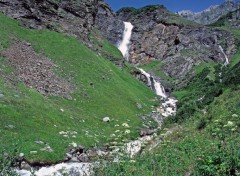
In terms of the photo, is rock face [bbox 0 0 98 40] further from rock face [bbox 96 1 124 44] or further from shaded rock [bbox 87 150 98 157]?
rock face [bbox 96 1 124 44]

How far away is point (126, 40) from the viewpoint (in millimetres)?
147250

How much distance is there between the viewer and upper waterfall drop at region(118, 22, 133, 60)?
470 feet

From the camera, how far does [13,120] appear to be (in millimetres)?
34812

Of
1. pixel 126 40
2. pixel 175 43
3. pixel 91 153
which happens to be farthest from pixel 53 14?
pixel 126 40

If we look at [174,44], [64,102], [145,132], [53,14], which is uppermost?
[174,44]

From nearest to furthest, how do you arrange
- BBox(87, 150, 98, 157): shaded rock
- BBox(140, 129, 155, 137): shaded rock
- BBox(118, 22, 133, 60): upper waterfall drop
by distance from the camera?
1. BBox(87, 150, 98, 157): shaded rock
2. BBox(140, 129, 155, 137): shaded rock
3. BBox(118, 22, 133, 60): upper waterfall drop

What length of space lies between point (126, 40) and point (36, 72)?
9811cm

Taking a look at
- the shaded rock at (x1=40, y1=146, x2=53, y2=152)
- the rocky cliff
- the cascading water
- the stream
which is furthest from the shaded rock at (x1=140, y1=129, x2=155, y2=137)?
the rocky cliff

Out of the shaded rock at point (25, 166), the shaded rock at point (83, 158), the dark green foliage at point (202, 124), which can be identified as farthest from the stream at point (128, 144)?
the dark green foliage at point (202, 124)

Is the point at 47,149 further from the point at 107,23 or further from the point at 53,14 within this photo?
the point at 107,23

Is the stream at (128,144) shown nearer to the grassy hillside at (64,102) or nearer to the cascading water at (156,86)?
the cascading water at (156,86)

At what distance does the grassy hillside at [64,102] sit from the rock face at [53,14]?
12.0 feet

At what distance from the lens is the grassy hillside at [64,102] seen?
33656mm

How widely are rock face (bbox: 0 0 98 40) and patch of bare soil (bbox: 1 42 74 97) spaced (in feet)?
51.5
